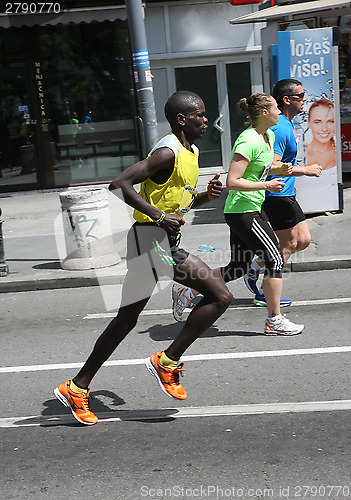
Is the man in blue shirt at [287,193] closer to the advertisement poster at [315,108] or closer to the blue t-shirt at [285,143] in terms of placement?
the blue t-shirt at [285,143]

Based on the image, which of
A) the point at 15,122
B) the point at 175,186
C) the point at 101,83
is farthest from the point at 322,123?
the point at 15,122

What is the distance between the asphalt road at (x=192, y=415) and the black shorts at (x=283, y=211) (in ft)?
2.68

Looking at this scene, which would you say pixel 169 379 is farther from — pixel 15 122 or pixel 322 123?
pixel 15 122

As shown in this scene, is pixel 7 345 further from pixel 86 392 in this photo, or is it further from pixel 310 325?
pixel 310 325

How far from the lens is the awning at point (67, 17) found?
48.6 feet

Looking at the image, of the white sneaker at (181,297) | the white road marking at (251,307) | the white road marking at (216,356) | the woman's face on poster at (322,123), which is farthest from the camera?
the woman's face on poster at (322,123)

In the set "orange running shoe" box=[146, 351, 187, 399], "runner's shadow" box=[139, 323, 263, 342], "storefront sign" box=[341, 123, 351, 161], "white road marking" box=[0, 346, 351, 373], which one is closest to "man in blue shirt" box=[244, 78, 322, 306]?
"runner's shadow" box=[139, 323, 263, 342]

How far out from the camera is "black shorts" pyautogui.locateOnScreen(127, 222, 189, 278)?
467 centimetres

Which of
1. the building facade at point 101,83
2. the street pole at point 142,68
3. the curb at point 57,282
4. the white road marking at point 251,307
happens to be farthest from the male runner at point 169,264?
the building facade at point 101,83

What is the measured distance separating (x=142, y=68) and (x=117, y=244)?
2.43 metres

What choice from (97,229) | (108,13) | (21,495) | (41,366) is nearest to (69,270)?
(97,229)

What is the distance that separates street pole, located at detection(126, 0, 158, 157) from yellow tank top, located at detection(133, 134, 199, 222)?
17.5 feet

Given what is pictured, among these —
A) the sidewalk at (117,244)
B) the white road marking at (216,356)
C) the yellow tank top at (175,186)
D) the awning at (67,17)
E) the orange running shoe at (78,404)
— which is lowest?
the sidewalk at (117,244)

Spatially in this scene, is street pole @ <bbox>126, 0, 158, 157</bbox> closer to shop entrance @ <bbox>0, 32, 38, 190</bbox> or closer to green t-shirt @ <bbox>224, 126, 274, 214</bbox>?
green t-shirt @ <bbox>224, 126, 274, 214</bbox>
